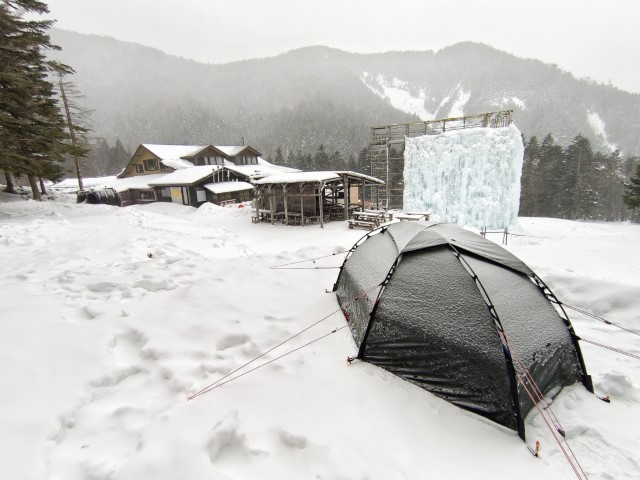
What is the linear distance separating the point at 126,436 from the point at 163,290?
3748mm

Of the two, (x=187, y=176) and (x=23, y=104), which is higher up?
(x=23, y=104)

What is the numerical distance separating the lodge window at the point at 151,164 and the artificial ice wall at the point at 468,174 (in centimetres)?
3088

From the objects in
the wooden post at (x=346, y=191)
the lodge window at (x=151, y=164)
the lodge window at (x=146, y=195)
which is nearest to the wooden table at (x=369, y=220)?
the wooden post at (x=346, y=191)

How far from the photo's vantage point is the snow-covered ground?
2541 millimetres

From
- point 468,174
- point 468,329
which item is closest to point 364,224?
point 468,174

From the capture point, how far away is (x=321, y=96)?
107500 millimetres

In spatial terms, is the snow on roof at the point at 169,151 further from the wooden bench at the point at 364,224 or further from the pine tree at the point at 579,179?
the pine tree at the point at 579,179

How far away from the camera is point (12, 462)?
7.42 ft

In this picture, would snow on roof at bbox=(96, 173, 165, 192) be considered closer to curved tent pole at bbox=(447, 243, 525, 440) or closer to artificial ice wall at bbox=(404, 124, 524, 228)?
artificial ice wall at bbox=(404, 124, 524, 228)

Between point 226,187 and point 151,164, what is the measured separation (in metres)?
14.2

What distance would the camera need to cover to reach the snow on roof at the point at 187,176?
1149 inches

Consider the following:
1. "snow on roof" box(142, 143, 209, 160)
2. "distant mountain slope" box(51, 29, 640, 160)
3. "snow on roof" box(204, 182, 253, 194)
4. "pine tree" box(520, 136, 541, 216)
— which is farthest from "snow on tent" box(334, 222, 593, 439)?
"distant mountain slope" box(51, 29, 640, 160)

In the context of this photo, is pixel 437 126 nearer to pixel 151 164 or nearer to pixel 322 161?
pixel 322 161

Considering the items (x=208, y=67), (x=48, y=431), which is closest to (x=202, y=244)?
(x=48, y=431)
